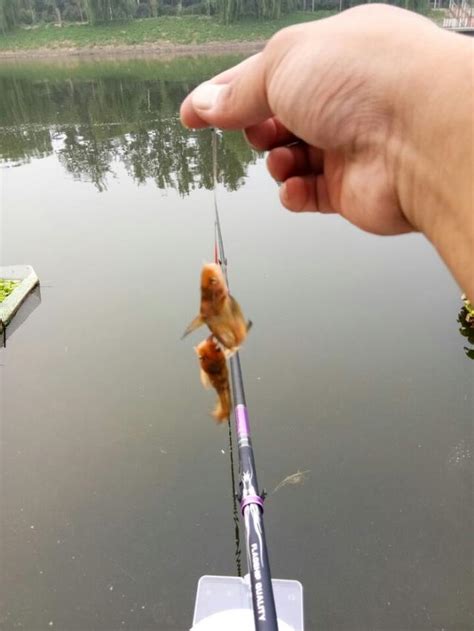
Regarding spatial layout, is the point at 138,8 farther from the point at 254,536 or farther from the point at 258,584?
the point at 258,584

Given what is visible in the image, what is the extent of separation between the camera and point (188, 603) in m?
3.44

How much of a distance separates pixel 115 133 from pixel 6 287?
11777mm

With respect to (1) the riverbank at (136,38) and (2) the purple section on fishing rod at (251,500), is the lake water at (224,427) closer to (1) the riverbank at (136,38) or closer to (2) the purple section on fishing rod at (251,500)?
(2) the purple section on fishing rod at (251,500)

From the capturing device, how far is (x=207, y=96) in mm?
Answer: 1699

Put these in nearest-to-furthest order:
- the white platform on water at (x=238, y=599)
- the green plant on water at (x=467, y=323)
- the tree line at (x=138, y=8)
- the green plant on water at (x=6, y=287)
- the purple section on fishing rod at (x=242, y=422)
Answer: the purple section on fishing rod at (x=242, y=422) → the white platform on water at (x=238, y=599) → the green plant on water at (x=467, y=323) → the green plant on water at (x=6, y=287) → the tree line at (x=138, y=8)

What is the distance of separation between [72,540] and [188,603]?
3.39 ft

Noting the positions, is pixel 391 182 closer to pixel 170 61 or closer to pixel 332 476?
pixel 332 476

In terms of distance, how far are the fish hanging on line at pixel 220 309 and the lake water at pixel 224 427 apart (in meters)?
2.77

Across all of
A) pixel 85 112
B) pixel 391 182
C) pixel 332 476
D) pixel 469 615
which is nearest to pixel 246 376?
pixel 332 476

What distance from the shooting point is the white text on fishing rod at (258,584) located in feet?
5.66

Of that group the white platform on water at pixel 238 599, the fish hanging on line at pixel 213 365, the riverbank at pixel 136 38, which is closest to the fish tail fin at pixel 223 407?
the fish hanging on line at pixel 213 365

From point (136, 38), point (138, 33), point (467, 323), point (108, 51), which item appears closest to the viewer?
point (467, 323)

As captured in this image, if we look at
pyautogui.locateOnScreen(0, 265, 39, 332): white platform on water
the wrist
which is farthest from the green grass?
the wrist

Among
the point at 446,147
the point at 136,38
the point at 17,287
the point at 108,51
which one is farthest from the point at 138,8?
the point at 446,147
